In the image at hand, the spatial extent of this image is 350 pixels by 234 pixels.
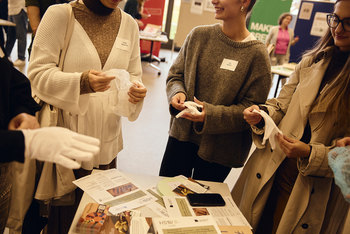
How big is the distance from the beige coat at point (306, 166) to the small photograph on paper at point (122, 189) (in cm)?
73

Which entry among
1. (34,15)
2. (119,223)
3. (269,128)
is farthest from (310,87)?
(34,15)

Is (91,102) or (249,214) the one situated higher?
(91,102)

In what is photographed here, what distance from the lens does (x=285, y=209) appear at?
4.54ft

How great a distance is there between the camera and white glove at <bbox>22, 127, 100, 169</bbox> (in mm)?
776

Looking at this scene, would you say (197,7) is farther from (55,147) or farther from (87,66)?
(55,147)

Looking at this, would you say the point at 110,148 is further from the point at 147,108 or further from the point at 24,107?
the point at 147,108

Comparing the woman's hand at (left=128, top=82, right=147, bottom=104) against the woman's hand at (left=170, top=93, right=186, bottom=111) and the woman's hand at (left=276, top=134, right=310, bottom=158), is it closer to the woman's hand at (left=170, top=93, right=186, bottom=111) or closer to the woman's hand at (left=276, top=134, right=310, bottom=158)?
the woman's hand at (left=170, top=93, right=186, bottom=111)

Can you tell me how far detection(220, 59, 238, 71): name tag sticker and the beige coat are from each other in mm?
305

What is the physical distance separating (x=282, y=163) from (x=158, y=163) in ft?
6.20

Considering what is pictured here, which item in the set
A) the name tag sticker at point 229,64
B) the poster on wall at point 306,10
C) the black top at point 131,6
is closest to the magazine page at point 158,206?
the name tag sticker at point 229,64

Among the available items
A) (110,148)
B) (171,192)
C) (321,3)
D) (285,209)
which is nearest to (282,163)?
(285,209)

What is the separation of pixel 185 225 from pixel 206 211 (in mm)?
193

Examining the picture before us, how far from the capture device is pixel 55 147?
0.78 metres

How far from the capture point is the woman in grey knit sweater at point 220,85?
148 cm
